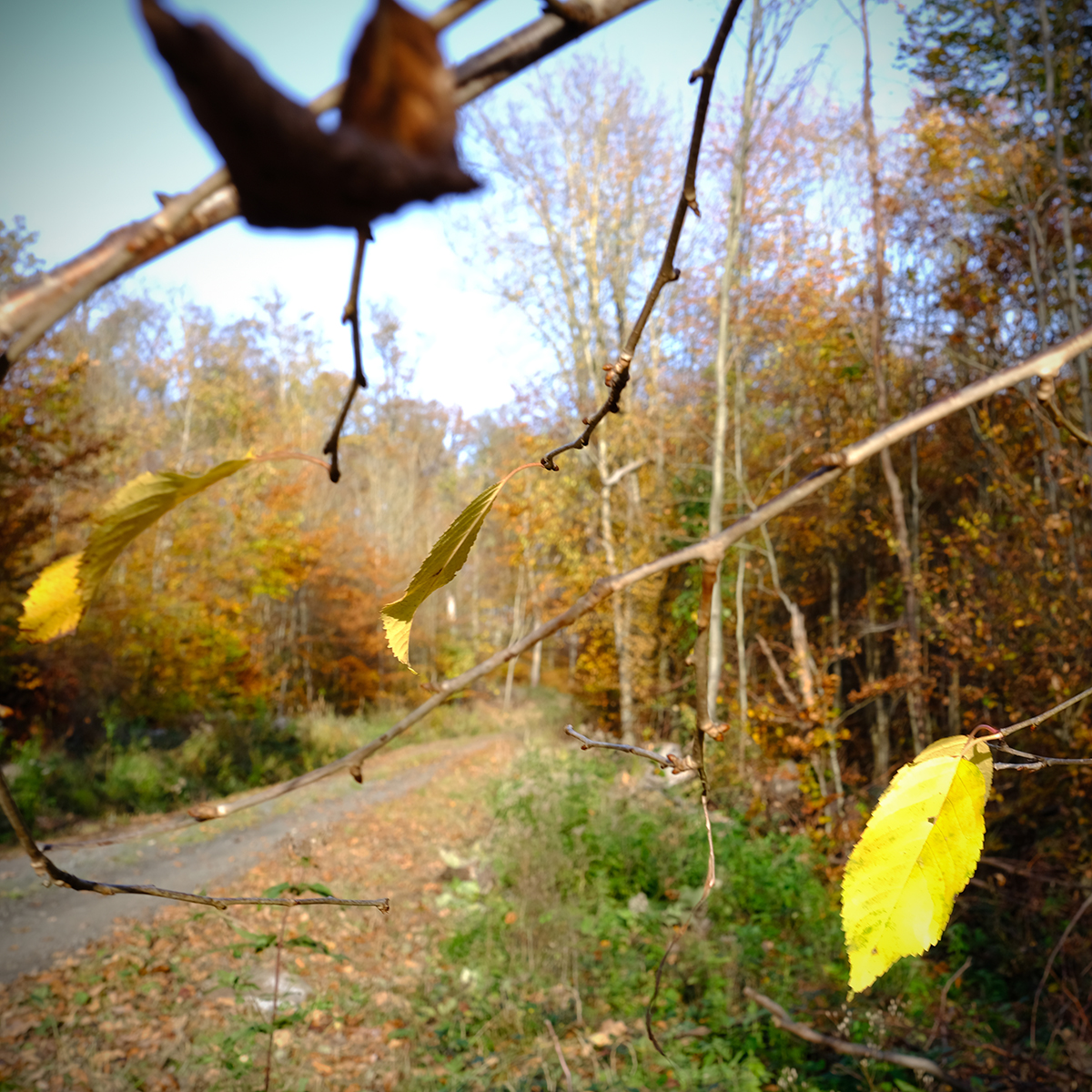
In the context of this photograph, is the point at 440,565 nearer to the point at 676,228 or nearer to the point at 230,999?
the point at 676,228

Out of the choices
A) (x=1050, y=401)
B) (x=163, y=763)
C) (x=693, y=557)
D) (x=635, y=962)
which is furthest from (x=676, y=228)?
(x=163, y=763)

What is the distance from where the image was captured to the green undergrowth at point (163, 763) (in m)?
7.88

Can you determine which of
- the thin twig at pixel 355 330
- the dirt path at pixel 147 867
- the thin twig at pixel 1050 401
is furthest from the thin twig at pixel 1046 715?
the dirt path at pixel 147 867

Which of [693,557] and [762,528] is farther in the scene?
[762,528]

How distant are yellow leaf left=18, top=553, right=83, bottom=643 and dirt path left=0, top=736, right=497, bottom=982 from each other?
A: 8.53 feet

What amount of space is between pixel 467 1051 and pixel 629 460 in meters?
9.24

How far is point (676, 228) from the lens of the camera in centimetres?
45

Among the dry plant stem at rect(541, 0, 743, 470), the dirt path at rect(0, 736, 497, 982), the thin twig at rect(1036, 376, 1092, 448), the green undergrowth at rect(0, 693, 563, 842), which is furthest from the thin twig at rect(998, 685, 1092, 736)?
the green undergrowth at rect(0, 693, 563, 842)

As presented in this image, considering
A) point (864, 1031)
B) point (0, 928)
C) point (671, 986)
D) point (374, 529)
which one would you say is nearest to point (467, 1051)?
point (671, 986)

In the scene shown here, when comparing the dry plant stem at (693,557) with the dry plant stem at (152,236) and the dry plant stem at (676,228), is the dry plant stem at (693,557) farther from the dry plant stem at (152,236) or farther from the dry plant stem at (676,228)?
the dry plant stem at (152,236)

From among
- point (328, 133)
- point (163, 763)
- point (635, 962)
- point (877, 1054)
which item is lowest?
point (635, 962)

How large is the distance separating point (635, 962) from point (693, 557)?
178 inches

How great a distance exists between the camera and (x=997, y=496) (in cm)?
797

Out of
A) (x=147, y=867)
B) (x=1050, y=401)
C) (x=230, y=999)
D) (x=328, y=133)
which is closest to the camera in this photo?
(x=328, y=133)
